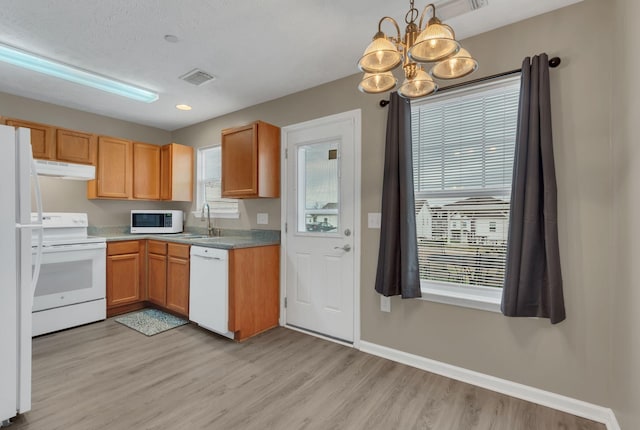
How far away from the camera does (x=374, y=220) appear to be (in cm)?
271

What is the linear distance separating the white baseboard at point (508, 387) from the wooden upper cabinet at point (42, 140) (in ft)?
12.9

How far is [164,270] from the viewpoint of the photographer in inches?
144

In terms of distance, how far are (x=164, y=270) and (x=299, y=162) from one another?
2.06m

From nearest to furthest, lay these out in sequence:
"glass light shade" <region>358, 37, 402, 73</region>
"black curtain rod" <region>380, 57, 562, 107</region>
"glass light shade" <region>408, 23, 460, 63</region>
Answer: "glass light shade" <region>408, 23, 460, 63</region>
"glass light shade" <region>358, 37, 402, 73</region>
"black curtain rod" <region>380, 57, 562, 107</region>

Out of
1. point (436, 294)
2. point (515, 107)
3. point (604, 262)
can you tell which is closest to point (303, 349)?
point (436, 294)

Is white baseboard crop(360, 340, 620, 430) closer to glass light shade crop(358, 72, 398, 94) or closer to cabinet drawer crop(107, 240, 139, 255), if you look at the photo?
glass light shade crop(358, 72, 398, 94)

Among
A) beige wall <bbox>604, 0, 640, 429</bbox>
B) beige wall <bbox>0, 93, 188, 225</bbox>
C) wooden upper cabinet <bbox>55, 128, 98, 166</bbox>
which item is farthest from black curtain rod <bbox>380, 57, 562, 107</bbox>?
wooden upper cabinet <bbox>55, 128, 98, 166</bbox>

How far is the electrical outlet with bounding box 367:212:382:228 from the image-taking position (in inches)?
105

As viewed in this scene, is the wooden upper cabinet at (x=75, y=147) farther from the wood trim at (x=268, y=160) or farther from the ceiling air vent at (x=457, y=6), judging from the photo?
the ceiling air vent at (x=457, y=6)

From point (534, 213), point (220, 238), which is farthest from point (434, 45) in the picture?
point (220, 238)

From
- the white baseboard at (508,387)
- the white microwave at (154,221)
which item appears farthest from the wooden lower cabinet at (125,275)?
the white baseboard at (508,387)

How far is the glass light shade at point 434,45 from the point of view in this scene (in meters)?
1.25

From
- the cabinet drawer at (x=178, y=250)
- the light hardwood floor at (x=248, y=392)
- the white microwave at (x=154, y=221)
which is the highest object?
the white microwave at (x=154, y=221)

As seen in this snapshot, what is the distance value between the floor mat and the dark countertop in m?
0.90
